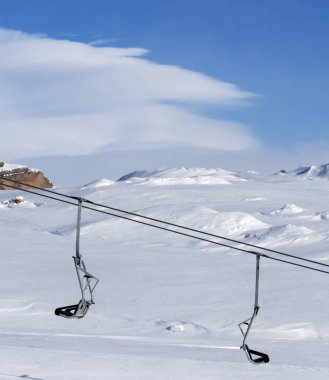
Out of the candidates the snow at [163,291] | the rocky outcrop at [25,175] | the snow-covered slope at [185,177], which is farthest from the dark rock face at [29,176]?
the snow at [163,291]

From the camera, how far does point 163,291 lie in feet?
63.0

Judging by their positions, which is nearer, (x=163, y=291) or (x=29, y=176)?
(x=163, y=291)

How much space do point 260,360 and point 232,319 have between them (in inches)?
338

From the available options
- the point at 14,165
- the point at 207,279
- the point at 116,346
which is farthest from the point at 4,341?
the point at 14,165

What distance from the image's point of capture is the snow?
412 inches

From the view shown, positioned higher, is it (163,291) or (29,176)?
(29,176)

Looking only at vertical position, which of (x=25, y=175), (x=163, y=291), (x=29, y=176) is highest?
(x=25, y=175)

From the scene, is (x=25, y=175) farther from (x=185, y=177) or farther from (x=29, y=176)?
(x=185, y=177)

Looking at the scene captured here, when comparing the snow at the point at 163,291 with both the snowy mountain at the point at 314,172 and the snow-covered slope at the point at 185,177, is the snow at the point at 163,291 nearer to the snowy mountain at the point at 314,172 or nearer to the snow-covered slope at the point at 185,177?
the snow-covered slope at the point at 185,177

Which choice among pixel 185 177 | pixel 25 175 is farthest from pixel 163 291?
pixel 25 175

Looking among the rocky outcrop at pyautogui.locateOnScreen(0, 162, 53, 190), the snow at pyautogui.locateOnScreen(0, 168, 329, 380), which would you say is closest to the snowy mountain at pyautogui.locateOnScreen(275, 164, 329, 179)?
the snow at pyautogui.locateOnScreen(0, 168, 329, 380)

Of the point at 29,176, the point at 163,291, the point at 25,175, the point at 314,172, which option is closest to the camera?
the point at 163,291

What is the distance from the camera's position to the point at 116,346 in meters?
12.7

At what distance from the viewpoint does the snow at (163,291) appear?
1048cm
